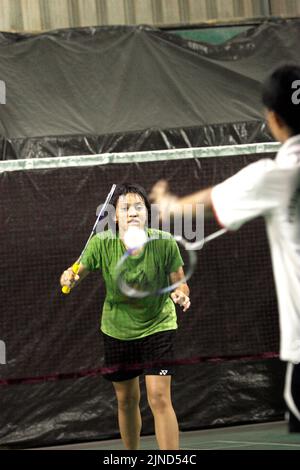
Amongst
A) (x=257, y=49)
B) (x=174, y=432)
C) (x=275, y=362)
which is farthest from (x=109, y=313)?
(x=257, y=49)

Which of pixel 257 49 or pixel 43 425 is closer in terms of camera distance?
pixel 43 425

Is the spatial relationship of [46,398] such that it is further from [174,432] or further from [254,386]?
[174,432]

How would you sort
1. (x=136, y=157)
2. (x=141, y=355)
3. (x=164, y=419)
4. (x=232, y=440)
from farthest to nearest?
(x=136, y=157), (x=232, y=440), (x=141, y=355), (x=164, y=419)

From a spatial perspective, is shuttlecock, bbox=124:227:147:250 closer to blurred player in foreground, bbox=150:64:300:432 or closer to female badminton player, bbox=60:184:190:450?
female badminton player, bbox=60:184:190:450

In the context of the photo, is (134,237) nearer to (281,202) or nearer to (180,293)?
(180,293)

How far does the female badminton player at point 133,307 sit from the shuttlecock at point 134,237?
0.03 meters

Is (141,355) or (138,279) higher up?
(138,279)

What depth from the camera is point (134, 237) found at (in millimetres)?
6699

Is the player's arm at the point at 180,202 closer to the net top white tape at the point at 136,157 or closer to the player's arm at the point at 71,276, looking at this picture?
the player's arm at the point at 71,276

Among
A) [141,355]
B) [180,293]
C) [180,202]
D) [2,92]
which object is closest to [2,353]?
[2,92]

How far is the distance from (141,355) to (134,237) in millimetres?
676

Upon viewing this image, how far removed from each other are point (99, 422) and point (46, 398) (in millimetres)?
480

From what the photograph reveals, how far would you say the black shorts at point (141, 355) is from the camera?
21.3ft
